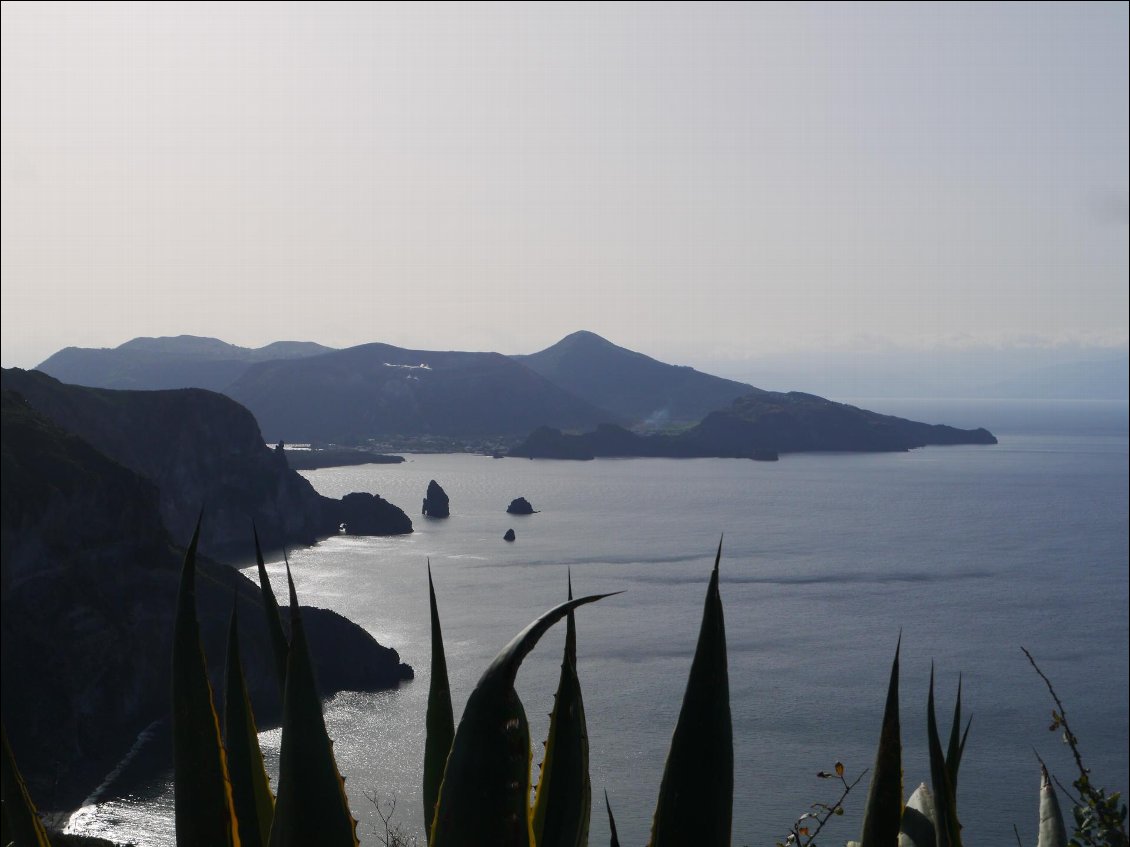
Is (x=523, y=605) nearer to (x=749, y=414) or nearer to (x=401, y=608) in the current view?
(x=401, y=608)

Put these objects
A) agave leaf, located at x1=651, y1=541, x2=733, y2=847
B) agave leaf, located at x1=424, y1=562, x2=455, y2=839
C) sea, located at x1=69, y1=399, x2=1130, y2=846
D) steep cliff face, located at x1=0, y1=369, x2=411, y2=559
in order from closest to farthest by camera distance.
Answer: agave leaf, located at x1=651, y1=541, x2=733, y2=847 < agave leaf, located at x1=424, y1=562, x2=455, y2=839 < sea, located at x1=69, y1=399, x2=1130, y2=846 < steep cliff face, located at x1=0, y1=369, x2=411, y2=559

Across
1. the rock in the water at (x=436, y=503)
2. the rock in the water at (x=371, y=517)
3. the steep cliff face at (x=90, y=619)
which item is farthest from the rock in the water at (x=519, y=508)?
the steep cliff face at (x=90, y=619)

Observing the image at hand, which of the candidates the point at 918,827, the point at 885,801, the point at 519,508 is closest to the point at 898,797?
the point at 885,801

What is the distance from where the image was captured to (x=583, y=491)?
115 meters

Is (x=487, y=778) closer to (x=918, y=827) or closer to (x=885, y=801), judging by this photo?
(x=885, y=801)

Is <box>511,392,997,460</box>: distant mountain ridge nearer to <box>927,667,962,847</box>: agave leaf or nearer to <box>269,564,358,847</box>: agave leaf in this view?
<box>927,667,962,847</box>: agave leaf

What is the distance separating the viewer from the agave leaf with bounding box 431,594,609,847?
1610 mm

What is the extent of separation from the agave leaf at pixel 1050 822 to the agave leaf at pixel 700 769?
1.12 m

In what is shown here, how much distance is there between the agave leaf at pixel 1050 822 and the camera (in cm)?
244

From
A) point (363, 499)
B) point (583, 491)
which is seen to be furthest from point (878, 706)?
point (583, 491)

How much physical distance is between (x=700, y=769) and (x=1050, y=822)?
1.28 m

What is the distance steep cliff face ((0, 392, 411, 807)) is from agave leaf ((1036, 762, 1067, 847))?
2866cm

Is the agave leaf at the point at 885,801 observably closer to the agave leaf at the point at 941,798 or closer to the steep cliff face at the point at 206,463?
the agave leaf at the point at 941,798

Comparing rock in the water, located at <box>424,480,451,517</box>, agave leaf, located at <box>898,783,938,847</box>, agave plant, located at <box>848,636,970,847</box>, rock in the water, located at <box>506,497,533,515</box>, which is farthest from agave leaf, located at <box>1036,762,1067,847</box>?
rock in the water, located at <box>424,480,451,517</box>
